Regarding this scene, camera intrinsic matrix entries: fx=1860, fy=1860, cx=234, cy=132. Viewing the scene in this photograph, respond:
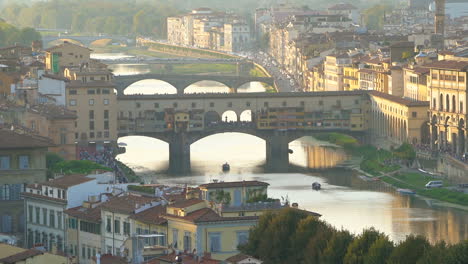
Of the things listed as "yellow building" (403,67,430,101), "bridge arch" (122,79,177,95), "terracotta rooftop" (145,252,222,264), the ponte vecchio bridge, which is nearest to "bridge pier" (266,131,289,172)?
the ponte vecchio bridge

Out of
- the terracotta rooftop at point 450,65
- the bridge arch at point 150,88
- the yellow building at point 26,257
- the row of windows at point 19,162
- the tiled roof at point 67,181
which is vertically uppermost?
the terracotta rooftop at point 450,65

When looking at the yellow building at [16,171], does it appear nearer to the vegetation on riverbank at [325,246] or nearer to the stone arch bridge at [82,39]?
the vegetation on riverbank at [325,246]

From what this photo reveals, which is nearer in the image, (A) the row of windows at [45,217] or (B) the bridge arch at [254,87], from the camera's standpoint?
(A) the row of windows at [45,217]

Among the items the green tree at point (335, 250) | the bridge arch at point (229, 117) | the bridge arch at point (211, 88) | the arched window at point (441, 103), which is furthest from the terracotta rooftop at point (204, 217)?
the bridge arch at point (211, 88)

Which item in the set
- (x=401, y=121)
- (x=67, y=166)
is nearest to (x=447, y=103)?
(x=401, y=121)

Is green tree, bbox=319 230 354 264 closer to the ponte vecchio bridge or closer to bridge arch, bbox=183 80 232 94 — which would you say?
the ponte vecchio bridge

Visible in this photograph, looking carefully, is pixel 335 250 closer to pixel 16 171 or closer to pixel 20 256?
pixel 20 256

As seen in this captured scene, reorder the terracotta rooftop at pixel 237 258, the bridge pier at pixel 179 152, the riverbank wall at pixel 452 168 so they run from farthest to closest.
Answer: the bridge pier at pixel 179 152, the riverbank wall at pixel 452 168, the terracotta rooftop at pixel 237 258
